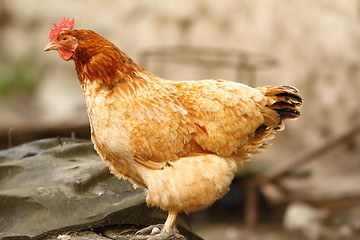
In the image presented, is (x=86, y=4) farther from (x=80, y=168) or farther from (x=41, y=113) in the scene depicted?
(x=80, y=168)

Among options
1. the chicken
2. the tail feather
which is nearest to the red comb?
the chicken

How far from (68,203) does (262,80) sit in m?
5.06

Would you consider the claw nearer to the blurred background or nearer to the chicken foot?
the chicken foot

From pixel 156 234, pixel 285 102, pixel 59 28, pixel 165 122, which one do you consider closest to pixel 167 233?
pixel 156 234

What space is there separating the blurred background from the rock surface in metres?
3.37

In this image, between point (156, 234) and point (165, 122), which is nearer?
point (165, 122)

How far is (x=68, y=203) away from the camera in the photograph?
9.55ft

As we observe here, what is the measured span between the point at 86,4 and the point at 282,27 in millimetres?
2966

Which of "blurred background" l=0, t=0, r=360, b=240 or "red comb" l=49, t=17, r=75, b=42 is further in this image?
"blurred background" l=0, t=0, r=360, b=240

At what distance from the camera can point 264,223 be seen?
7.04 m

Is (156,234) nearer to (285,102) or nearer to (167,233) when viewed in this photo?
(167,233)

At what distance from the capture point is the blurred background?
670 cm

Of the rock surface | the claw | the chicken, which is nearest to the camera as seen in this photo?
the chicken

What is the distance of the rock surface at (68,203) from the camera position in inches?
111
